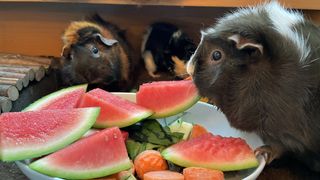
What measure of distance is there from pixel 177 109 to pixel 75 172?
0.96 ft

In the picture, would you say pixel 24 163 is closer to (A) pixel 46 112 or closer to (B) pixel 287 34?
(A) pixel 46 112

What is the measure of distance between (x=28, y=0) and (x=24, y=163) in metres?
0.81

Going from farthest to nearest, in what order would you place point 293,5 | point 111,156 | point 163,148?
1. point 293,5
2. point 163,148
3. point 111,156

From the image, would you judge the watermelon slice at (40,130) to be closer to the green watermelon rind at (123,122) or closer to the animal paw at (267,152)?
the green watermelon rind at (123,122)

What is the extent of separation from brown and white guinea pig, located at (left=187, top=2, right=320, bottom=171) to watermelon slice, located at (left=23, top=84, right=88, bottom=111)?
0.27m

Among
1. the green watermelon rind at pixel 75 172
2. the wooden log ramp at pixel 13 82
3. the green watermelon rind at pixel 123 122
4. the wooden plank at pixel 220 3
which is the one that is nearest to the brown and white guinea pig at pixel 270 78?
the green watermelon rind at pixel 123 122

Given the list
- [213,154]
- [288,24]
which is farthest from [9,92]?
[288,24]

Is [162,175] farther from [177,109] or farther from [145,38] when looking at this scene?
[145,38]

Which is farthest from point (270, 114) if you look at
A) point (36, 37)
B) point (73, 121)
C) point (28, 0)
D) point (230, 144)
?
point (36, 37)

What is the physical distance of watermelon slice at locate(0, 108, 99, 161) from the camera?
0.82 metres

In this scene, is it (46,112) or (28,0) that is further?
(28,0)

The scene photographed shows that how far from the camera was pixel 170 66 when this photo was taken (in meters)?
1.51

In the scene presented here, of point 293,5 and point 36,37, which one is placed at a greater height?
point 293,5

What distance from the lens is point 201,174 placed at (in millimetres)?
809
